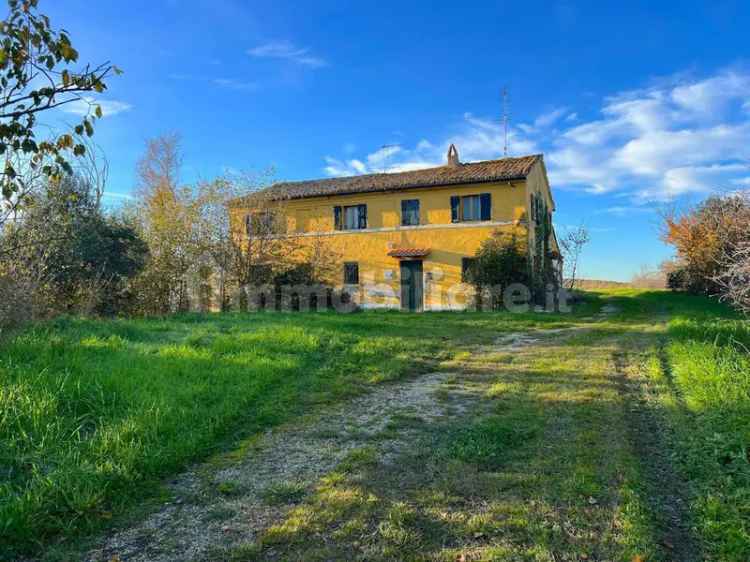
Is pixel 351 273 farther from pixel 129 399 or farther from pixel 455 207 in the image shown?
pixel 129 399

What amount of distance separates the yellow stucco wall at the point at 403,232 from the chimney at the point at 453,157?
2.59 metres

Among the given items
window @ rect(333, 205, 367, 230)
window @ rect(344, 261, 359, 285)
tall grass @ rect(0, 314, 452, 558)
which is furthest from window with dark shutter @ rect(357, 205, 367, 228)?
tall grass @ rect(0, 314, 452, 558)

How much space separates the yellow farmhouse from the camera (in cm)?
2152

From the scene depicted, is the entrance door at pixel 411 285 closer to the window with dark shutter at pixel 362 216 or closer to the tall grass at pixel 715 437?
the window with dark shutter at pixel 362 216

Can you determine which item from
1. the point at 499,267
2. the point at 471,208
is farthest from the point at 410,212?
the point at 499,267

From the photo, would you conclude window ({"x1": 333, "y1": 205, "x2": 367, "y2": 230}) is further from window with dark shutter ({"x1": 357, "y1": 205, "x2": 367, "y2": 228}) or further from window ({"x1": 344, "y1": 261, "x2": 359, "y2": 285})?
window ({"x1": 344, "y1": 261, "x2": 359, "y2": 285})

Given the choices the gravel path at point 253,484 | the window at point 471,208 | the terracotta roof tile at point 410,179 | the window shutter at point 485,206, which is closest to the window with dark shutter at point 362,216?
the terracotta roof tile at point 410,179

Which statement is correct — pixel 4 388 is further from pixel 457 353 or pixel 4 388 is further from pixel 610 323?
pixel 610 323

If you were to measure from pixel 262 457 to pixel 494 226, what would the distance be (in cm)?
1867

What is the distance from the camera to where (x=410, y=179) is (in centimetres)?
2364

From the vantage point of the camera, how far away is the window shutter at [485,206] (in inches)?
856

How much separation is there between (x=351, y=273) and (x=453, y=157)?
25.3 feet

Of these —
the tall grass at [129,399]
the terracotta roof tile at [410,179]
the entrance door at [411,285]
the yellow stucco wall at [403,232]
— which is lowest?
the tall grass at [129,399]

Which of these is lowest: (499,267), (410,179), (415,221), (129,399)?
(129,399)
